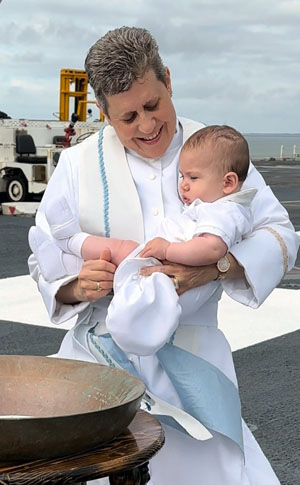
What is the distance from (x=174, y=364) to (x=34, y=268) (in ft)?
1.75

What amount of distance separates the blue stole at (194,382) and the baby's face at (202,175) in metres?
0.45

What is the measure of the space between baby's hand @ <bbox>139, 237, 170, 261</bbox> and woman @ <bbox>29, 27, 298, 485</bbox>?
137mm

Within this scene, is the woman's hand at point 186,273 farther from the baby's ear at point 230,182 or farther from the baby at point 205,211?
the baby's ear at point 230,182

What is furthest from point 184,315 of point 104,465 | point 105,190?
point 104,465

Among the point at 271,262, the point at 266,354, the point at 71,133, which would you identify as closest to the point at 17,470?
the point at 271,262

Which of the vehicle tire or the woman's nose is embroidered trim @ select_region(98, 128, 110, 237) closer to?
the woman's nose

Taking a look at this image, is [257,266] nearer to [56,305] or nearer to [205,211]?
[205,211]

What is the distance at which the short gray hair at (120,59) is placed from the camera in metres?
2.59

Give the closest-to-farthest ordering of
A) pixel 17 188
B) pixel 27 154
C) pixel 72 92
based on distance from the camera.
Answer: pixel 17 188 < pixel 27 154 < pixel 72 92

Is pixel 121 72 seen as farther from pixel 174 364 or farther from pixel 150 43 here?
pixel 174 364

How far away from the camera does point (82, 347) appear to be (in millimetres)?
2836

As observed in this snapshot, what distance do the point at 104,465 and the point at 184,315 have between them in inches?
34.9

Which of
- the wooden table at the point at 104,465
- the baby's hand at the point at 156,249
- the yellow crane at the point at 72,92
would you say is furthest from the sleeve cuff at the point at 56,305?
the yellow crane at the point at 72,92

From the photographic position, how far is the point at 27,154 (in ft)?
61.0
